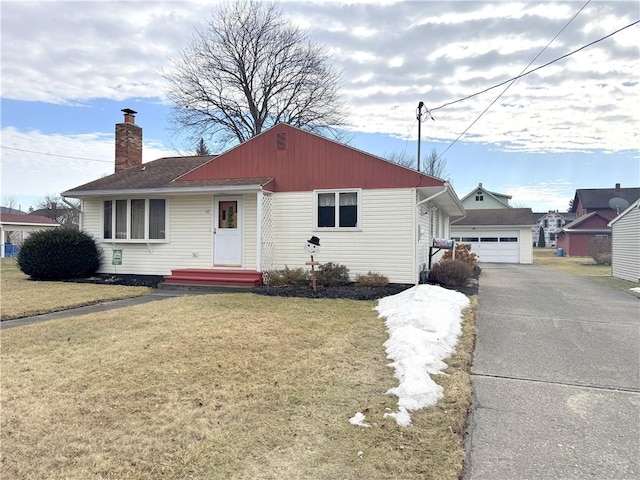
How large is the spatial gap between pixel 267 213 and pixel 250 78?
60.9ft

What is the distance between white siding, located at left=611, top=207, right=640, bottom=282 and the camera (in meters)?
15.2

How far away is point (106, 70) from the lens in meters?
14.2

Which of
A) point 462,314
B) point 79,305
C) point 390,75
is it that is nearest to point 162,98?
point 390,75

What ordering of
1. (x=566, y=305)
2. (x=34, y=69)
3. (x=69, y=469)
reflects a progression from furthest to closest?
(x=34, y=69) < (x=566, y=305) < (x=69, y=469)

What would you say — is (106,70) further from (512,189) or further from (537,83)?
(512,189)

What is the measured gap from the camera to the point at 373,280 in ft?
35.4

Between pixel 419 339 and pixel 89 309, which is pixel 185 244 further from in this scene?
pixel 419 339

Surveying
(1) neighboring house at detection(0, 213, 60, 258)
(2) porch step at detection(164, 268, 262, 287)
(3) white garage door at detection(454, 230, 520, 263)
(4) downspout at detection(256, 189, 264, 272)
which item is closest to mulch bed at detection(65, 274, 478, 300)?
(2) porch step at detection(164, 268, 262, 287)

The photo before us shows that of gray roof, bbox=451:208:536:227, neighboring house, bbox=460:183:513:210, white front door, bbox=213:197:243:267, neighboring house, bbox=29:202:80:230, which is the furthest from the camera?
neighboring house, bbox=29:202:80:230

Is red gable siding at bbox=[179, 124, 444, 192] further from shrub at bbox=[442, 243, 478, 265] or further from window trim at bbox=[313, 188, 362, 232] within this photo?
shrub at bbox=[442, 243, 478, 265]

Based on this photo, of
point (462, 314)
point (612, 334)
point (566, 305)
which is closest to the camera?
point (612, 334)

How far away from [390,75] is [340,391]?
14.3 metres

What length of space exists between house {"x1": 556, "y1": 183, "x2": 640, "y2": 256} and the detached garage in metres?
9.16

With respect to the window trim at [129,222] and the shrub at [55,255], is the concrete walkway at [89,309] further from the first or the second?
the shrub at [55,255]
